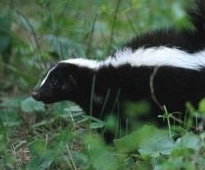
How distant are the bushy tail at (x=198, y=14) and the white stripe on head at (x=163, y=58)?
0.27m

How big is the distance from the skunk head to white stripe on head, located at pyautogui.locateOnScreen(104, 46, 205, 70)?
495 mm

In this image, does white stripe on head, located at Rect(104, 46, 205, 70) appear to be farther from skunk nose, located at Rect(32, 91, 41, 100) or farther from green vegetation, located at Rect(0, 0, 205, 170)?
skunk nose, located at Rect(32, 91, 41, 100)

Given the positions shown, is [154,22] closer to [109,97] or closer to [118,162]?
[109,97]

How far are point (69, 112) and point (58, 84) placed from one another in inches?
9.4

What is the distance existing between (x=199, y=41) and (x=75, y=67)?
3.42 ft

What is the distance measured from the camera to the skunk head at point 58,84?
20.2 feet

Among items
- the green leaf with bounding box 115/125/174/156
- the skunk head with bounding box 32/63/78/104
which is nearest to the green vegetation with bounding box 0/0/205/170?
the green leaf with bounding box 115/125/174/156

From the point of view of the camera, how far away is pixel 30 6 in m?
10.4

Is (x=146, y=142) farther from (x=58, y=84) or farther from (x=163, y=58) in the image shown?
(x=58, y=84)

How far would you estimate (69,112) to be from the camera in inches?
245

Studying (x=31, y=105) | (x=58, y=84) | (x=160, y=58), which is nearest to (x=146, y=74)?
(x=160, y=58)

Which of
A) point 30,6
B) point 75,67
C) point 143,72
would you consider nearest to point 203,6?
point 143,72

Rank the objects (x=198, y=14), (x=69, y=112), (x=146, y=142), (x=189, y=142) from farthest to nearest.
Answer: (x=69, y=112) < (x=198, y=14) < (x=146, y=142) < (x=189, y=142)

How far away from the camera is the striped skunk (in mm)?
5844
